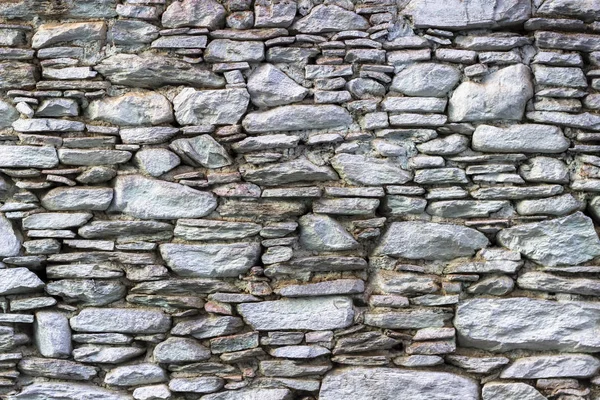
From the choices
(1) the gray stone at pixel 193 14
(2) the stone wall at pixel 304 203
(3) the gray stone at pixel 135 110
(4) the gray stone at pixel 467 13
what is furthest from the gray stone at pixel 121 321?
(4) the gray stone at pixel 467 13

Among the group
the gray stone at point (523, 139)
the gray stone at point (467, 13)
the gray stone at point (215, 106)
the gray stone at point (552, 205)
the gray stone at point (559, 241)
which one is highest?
the gray stone at point (467, 13)

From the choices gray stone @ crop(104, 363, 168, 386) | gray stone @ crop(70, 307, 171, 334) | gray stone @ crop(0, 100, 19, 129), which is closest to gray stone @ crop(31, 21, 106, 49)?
gray stone @ crop(0, 100, 19, 129)

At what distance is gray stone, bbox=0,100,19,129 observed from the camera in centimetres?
316

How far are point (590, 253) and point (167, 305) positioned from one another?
1972mm

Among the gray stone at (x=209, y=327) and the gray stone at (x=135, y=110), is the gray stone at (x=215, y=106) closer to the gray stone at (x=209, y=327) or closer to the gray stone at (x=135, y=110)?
the gray stone at (x=135, y=110)

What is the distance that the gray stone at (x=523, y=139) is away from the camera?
306cm

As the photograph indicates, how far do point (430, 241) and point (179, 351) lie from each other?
127 centimetres

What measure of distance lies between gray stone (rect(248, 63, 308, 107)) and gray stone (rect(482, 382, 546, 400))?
1.60 meters

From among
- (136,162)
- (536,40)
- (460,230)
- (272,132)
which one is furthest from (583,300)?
(136,162)

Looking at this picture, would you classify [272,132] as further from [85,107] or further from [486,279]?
[486,279]

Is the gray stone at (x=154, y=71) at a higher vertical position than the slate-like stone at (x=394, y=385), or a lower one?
higher

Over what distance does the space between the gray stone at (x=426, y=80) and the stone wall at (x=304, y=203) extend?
1 centimetres

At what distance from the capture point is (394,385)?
118 inches

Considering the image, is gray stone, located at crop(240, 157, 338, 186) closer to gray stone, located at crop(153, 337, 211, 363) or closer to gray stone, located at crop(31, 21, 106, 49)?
gray stone, located at crop(153, 337, 211, 363)
